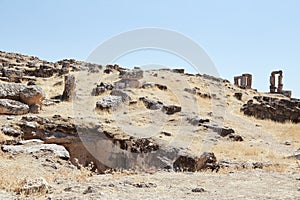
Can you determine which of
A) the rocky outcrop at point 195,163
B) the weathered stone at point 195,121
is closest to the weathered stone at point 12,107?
the rocky outcrop at point 195,163

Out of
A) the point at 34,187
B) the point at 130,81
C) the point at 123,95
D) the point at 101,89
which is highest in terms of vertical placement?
the point at 130,81

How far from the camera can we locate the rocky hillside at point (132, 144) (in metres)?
5.71

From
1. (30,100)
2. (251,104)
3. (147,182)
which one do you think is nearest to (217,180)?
(147,182)

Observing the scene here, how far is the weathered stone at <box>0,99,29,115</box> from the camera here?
11.0m

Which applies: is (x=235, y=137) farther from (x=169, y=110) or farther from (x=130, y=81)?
(x=130, y=81)

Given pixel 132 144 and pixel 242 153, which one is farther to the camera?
pixel 242 153

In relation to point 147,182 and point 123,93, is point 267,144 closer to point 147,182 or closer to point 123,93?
point 123,93

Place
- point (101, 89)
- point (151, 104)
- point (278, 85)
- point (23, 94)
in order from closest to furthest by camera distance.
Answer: point (23, 94) < point (151, 104) < point (101, 89) < point (278, 85)

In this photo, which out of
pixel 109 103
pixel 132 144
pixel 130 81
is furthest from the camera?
pixel 130 81

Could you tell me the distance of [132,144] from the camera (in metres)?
10.4

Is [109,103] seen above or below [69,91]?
below

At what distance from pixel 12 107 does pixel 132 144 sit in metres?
4.24

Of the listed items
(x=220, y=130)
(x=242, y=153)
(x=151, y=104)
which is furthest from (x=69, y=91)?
(x=242, y=153)

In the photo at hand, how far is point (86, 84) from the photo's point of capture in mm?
21406
